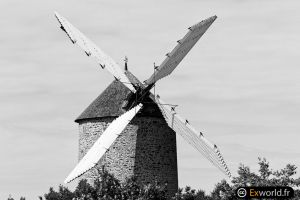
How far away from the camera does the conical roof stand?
42156 millimetres

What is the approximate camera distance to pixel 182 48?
130 ft

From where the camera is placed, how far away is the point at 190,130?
4012 cm

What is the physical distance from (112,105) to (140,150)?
2.76m

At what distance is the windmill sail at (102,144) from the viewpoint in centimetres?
3854

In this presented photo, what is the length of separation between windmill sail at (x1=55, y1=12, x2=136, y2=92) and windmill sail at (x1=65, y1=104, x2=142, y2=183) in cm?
175

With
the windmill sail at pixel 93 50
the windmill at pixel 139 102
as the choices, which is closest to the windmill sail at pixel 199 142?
the windmill at pixel 139 102

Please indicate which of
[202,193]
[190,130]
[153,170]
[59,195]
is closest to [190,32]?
[190,130]

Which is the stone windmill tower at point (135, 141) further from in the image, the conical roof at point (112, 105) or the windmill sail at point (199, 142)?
the windmill sail at point (199, 142)

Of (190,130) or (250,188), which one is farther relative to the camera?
(190,130)

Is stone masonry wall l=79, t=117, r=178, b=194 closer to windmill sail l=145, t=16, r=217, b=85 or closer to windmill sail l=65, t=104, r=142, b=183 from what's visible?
windmill sail l=65, t=104, r=142, b=183

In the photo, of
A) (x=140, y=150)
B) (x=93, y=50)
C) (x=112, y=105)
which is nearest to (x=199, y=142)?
(x=140, y=150)

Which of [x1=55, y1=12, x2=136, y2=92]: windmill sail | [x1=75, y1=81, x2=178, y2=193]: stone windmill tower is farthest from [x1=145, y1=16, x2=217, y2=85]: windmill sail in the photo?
[x1=75, y1=81, x2=178, y2=193]: stone windmill tower

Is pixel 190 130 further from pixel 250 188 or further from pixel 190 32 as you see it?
pixel 250 188

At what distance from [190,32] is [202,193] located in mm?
14676
